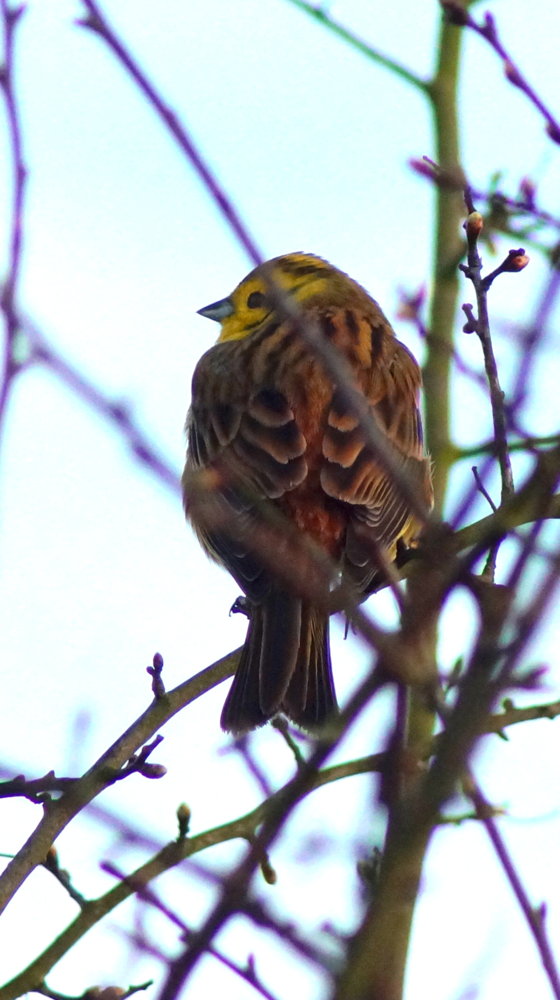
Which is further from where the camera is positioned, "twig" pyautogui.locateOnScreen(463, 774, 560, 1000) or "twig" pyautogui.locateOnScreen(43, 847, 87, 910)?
"twig" pyautogui.locateOnScreen(43, 847, 87, 910)

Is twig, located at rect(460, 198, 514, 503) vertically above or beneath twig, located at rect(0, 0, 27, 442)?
above

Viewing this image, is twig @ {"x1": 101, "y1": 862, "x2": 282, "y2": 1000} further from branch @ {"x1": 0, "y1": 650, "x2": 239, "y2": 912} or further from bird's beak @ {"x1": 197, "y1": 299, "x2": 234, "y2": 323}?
bird's beak @ {"x1": 197, "y1": 299, "x2": 234, "y2": 323}

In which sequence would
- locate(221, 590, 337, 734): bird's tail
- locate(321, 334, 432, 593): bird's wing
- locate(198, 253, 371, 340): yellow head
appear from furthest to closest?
locate(198, 253, 371, 340): yellow head
locate(321, 334, 432, 593): bird's wing
locate(221, 590, 337, 734): bird's tail

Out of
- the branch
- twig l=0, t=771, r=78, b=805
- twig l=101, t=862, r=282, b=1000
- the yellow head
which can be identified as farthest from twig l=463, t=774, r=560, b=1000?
the yellow head

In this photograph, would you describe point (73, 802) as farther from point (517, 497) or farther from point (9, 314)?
point (517, 497)

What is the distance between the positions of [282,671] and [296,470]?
2.44ft

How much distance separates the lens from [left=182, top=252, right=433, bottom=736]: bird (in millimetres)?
5027

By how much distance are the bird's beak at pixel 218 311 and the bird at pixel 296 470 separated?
1.49ft

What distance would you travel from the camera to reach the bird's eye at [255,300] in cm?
734

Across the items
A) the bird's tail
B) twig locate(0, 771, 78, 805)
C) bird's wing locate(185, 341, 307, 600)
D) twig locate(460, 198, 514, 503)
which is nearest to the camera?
twig locate(0, 771, 78, 805)

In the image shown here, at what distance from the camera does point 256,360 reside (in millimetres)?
6398

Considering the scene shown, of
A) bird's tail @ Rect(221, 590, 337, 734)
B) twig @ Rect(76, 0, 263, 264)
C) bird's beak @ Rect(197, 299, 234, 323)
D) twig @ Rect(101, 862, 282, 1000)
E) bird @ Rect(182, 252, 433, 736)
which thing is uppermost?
bird's beak @ Rect(197, 299, 234, 323)

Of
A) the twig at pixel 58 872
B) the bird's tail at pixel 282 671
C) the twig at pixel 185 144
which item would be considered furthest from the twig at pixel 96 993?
the twig at pixel 185 144

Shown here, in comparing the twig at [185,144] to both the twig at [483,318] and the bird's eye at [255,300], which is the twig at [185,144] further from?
the bird's eye at [255,300]
